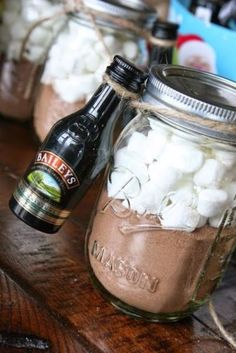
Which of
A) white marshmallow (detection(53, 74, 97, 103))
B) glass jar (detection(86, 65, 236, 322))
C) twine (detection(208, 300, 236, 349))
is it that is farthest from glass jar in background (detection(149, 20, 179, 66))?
twine (detection(208, 300, 236, 349))

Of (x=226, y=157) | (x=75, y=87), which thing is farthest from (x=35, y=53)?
(x=226, y=157)

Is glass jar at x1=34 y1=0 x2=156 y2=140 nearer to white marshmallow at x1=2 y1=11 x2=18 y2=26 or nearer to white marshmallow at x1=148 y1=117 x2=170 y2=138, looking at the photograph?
white marshmallow at x1=2 y1=11 x2=18 y2=26

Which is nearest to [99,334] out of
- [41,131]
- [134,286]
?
[134,286]

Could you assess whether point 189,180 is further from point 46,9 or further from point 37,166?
point 46,9

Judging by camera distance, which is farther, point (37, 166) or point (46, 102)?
point (46, 102)

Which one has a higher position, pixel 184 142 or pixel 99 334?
pixel 184 142

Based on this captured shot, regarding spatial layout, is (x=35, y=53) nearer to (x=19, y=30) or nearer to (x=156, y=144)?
(x=19, y=30)
